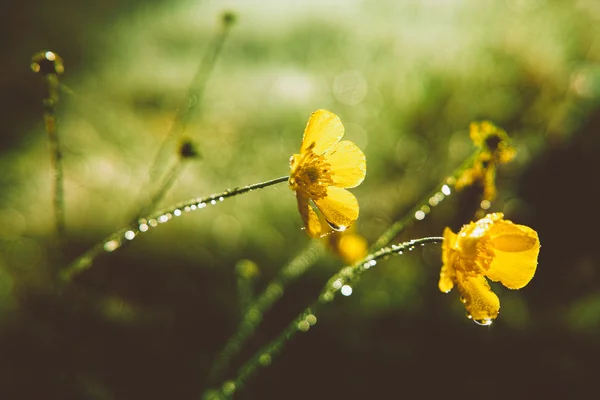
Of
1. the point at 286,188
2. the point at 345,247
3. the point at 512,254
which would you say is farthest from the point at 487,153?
the point at 286,188

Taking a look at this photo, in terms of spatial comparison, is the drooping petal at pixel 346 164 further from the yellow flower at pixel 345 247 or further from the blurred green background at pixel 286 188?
the blurred green background at pixel 286 188

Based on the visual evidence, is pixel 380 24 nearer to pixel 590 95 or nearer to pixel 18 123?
pixel 590 95

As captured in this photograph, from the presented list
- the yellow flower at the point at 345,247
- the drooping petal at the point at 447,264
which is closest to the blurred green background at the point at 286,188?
the yellow flower at the point at 345,247

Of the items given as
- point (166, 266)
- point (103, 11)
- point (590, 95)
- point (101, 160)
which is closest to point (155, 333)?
point (166, 266)

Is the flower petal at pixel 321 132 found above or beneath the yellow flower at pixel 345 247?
beneath

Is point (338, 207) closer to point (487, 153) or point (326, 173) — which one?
point (326, 173)
